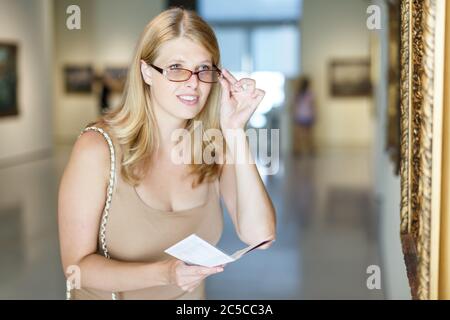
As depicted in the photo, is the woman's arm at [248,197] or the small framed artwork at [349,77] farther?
the small framed artwork at [349,77]

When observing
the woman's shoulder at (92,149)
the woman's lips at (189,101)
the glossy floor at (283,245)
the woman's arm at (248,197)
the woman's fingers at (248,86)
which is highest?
the woman's fingers at (248,86)

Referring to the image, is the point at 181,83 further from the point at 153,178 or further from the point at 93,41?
the point at 93,41

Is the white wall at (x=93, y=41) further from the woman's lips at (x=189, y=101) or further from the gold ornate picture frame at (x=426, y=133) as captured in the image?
the gold ornate picture frame at (x=426, y=133)

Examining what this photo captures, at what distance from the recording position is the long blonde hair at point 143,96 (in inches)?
98.3

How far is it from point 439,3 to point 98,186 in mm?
1405

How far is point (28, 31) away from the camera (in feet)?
64.2

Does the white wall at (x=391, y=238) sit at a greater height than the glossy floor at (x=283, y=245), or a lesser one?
greater

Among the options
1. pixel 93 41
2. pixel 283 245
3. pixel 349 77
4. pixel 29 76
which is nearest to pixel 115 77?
pixel 93 41

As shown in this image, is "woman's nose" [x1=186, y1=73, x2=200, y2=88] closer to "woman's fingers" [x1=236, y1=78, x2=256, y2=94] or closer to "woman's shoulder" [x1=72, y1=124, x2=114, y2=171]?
"woman's fingers" [x1=236, y1=78, x2=256, y2=94]

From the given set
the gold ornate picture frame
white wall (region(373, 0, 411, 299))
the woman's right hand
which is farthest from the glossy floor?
the gold ornate picture frame

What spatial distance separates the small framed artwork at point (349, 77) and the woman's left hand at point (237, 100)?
22.8 meters

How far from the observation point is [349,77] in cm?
2505

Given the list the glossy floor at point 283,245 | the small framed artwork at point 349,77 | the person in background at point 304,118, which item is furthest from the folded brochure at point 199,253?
the small framed artwork at point 349,77
